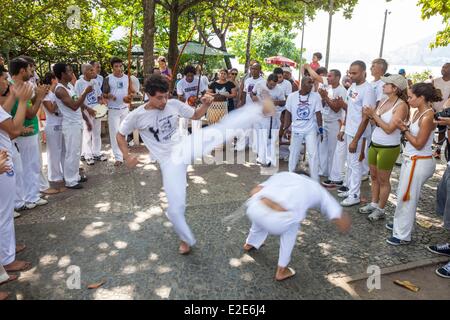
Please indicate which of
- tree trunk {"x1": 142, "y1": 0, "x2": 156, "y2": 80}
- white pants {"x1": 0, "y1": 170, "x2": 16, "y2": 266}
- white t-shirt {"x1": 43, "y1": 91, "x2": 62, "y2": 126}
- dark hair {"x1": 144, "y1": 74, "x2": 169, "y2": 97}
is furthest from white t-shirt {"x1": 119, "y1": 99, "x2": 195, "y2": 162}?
tree trunk {"x1": 142, "y1": 0, "x2": 156, "y2": 80}

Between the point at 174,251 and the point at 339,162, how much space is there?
3572 millimetres

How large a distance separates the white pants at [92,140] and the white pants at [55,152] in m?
1.23

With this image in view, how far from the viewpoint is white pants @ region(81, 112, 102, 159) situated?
7.46 meters

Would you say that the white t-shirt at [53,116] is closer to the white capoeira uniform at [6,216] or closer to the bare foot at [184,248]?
the white capoeira uniform at [6,216]

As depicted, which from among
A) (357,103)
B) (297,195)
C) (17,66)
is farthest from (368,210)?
(17,66)

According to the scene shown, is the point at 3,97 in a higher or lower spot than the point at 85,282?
higher

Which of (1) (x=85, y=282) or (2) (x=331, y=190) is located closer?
(1) (x=85, y=282)

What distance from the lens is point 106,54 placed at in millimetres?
14547

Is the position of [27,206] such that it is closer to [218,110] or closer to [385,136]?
[218,110]

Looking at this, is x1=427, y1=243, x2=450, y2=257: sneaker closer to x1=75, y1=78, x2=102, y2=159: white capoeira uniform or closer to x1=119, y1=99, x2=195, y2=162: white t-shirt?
x1=119, y1=99, x2=195, y2=162: white t-shirt

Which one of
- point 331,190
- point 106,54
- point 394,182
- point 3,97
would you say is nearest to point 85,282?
Result: point 3,97
